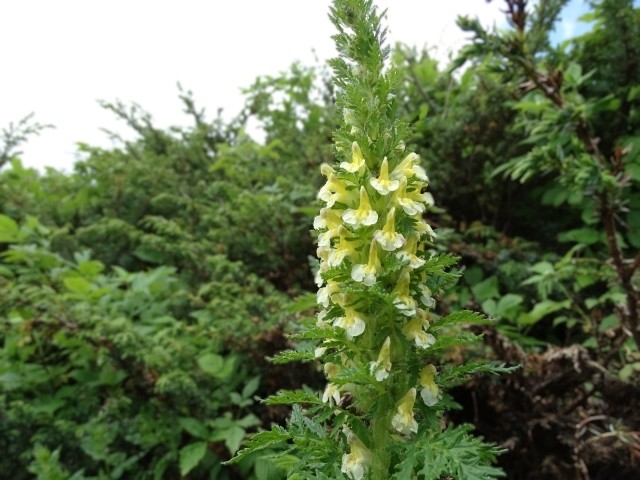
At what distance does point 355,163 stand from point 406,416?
1.65 feet

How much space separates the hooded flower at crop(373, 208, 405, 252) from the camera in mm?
979

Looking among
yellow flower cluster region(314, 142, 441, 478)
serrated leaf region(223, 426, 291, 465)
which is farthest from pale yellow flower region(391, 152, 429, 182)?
serrated leaf region(223, 426, 291, 465)

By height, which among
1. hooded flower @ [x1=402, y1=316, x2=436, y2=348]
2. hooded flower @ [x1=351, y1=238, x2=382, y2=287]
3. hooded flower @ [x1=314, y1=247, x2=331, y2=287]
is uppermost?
hooded flower @ [x1=314, y1=247, x2=331, y2=287]

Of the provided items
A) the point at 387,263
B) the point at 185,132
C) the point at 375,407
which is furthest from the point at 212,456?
the point at 185,132

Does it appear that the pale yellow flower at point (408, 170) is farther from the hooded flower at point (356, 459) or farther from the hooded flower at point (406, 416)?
the hooded flower at point (356, 459)

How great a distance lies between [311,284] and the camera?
3.25 meters

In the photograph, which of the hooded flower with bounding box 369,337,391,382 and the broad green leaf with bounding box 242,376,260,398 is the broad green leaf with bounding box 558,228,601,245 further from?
the hooded flower with bounding box 369,337,391,382

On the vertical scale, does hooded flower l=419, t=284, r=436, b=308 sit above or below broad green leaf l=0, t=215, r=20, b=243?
below

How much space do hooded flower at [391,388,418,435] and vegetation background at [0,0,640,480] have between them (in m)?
0.60

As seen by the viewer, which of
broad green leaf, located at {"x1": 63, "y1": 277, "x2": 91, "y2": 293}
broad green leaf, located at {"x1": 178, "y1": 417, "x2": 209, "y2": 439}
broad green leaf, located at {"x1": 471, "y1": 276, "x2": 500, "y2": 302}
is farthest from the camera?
broad green leaf, located at {"x1": 63, "y1": 277, "x2": 91, "y2": 293}

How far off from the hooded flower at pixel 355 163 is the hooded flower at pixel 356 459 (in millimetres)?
533

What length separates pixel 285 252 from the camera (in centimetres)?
328

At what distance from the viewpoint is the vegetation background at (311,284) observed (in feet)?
7.05

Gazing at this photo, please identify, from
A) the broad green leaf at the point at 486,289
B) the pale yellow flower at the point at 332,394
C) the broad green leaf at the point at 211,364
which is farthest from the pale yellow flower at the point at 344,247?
the broad green leaf at the point at 486,289
